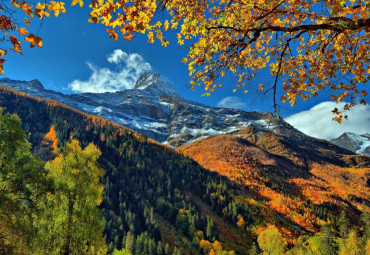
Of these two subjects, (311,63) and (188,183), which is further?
(188,183)

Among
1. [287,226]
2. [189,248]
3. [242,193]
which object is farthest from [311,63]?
[242,193]

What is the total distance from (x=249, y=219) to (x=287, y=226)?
86.1ft

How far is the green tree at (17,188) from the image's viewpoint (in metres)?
9.24

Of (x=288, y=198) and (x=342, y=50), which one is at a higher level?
(x=342, y=50)

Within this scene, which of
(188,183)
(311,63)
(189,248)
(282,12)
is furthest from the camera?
(188,183)

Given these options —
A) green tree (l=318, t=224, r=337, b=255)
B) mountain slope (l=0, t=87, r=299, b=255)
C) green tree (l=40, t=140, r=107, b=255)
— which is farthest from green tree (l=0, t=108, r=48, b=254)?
green tree (l=318, t=224, r=337, b=255)

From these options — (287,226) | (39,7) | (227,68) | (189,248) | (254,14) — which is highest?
(254,14)

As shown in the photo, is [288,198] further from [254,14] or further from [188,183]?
[254,14]

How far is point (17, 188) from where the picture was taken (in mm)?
10180

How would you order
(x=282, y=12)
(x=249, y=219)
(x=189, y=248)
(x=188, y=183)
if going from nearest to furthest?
1. (x=282, y=12)
2. (x=189, y=248)
3. (x=249, y=219)
4. (x=188, y=183)

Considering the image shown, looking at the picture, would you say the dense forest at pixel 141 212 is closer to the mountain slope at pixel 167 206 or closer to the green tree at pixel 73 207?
the green tree at pixel 73 207

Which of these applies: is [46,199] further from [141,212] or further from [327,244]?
[141,212]

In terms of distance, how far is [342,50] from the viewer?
6.91m

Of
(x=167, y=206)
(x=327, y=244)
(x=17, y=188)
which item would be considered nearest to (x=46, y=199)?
(x=17, y=188)
